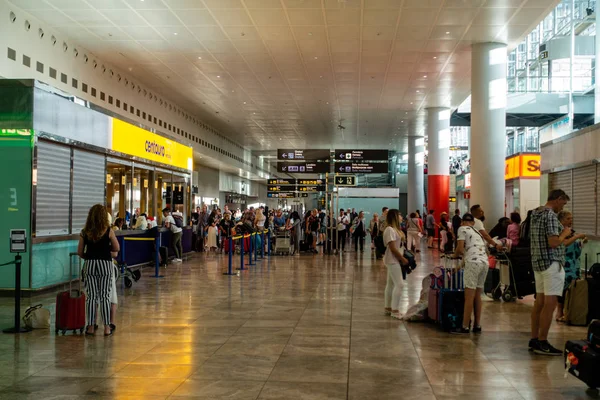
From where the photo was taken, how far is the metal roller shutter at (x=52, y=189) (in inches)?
446

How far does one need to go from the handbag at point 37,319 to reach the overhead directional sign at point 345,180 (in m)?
16.4

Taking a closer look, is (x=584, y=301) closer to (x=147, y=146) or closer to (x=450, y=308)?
(x=450, y=308)

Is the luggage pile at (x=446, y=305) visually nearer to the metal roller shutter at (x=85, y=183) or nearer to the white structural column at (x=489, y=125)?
the metal roller shutter at (x=85, y=183)

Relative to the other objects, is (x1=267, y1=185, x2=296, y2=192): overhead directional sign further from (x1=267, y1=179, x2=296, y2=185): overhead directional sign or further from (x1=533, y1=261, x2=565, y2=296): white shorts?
(x1=533, y1=261, x2=565, y2=296): white shorts

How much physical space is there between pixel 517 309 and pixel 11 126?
31.6 ft

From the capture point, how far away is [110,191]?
51.9 ft

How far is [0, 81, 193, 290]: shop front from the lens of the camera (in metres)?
11.1

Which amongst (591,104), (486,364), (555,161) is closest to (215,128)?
(591,104)

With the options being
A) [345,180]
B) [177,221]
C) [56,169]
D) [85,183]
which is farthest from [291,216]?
[56,169]

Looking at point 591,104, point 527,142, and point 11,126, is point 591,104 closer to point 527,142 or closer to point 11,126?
point 527,142

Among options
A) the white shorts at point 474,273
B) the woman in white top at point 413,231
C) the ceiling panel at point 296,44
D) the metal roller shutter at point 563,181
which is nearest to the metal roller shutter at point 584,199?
the metal roller shutter at point 563,181

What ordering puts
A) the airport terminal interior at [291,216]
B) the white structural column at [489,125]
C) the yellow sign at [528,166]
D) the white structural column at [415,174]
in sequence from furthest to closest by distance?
1. the white structural column at [415,174]
2. the yellow sign at [528,166]
3. the white structural column at [489,125]
4. the airport terminal interior at [291,216]

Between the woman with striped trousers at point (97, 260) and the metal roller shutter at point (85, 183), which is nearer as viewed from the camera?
the woman with striped trousers at point (97, 260)

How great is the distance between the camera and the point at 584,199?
15570mm
